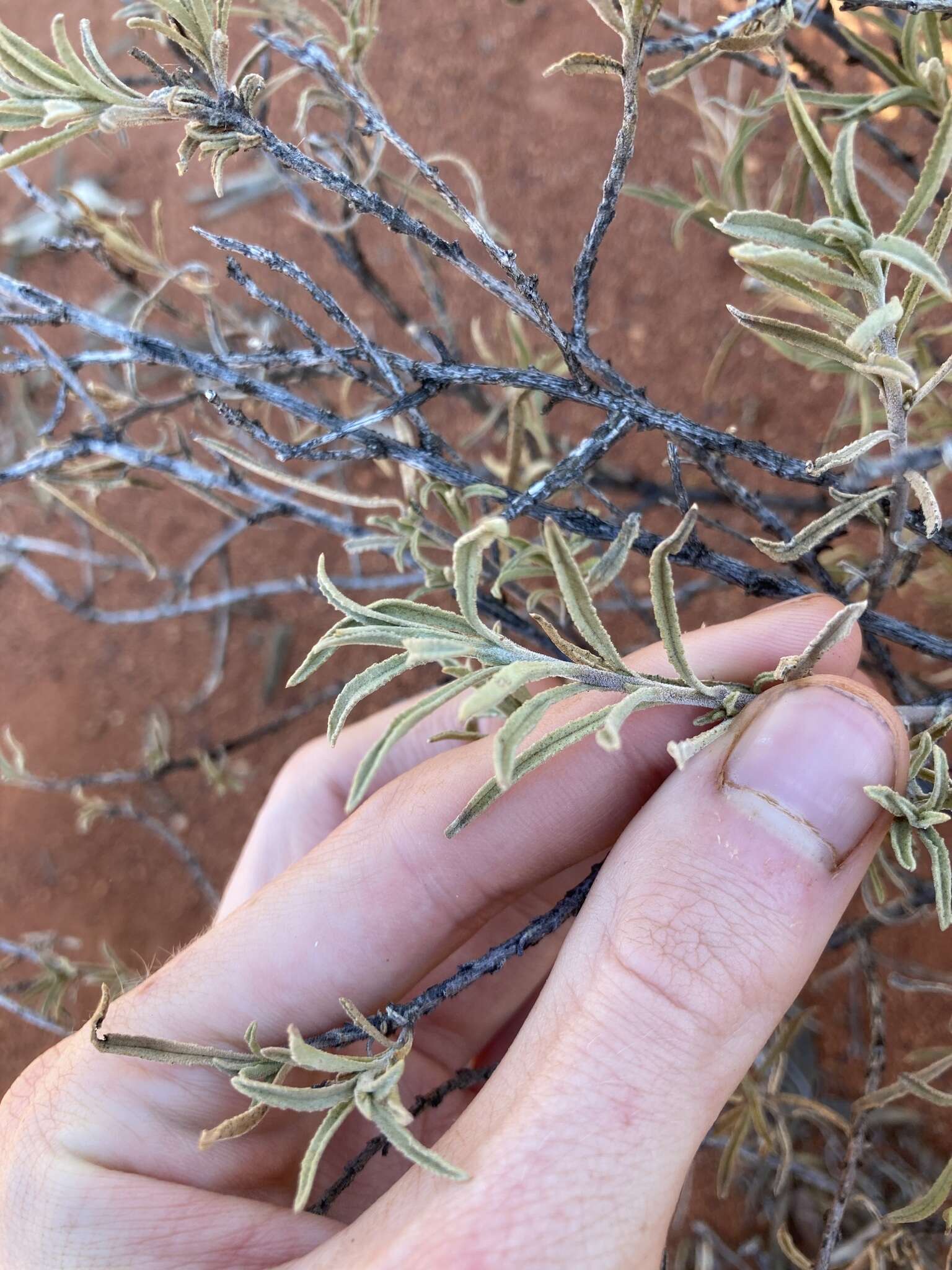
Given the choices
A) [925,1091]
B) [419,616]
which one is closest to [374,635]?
[419,616]

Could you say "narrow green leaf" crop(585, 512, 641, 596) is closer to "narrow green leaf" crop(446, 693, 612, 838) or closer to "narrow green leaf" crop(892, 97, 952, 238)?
"narrow green leaf" crop(446, 693, 612, 838)

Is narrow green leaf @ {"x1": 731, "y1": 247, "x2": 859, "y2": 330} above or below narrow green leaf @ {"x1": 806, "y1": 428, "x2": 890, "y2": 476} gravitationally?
above

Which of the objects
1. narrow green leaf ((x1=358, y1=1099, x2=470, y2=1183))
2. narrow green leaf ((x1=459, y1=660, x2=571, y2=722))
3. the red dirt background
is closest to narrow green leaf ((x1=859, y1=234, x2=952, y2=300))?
narrow green leaf ((x1=459, y1=660, x2=571, y2=722))

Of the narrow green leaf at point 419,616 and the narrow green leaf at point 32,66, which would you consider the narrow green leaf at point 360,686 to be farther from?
the narrow green leaf at point 32,66

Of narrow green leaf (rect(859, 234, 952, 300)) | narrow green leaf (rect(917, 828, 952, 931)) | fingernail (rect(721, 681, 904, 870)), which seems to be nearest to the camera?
narrow green leaf (rect(859, 234, 952, 300))

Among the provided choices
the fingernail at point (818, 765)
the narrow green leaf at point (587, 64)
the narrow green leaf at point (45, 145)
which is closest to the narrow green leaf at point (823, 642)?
the fingernail at point (818, 765)

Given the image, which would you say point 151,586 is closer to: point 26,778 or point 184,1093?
point 26,778

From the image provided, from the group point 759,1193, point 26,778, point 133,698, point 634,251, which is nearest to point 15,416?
point 133,698
